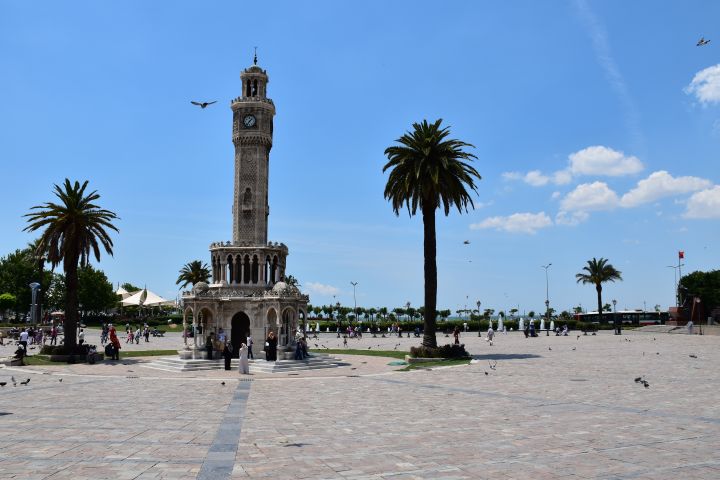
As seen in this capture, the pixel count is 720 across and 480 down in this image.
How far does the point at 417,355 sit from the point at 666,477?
26137 millimetres

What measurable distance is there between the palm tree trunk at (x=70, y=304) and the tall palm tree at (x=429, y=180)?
22.0 m

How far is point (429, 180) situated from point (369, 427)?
24.3m

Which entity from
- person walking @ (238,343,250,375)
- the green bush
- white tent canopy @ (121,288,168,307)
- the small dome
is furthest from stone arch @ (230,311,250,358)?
white tent canopy @ (121,288,168,307)

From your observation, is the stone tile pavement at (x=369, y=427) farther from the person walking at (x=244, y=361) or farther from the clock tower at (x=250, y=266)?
the clock tower at (x=250, y=266)

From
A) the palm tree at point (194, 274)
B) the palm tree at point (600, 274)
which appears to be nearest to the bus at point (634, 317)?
the palm tree at point (600, 274)

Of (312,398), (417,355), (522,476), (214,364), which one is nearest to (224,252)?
(214,364)

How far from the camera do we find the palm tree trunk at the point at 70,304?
123ft

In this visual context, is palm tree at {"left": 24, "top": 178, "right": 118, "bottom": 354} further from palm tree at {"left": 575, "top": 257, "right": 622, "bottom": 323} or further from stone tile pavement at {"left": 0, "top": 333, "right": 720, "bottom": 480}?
palm tree at {"left": 575, "top": 257, "right": 622, "bottom": 323}

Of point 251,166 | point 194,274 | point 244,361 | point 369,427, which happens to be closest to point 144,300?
point 194,274

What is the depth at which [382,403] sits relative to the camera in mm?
19297

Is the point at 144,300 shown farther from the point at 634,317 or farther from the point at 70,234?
the point at 634,317

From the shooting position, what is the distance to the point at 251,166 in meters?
41.8

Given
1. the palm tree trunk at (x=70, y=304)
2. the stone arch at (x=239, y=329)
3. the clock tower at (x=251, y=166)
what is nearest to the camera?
the palm tree trunk at (x=70, y=304)

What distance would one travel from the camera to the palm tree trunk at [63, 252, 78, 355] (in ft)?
123
